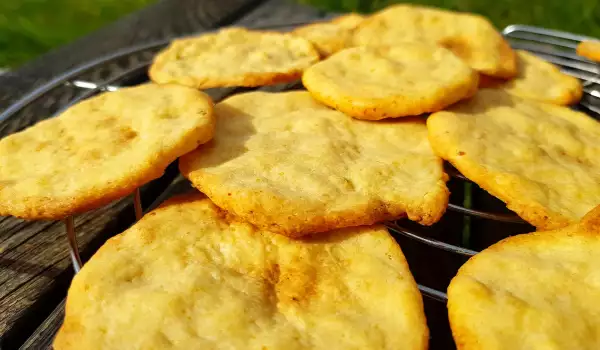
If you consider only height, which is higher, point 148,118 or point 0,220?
point 148,118

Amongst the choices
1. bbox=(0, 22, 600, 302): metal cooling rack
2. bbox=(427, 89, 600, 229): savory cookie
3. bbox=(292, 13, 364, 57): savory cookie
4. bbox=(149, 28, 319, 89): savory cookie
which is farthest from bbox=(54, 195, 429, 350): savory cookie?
bbox=(292, 13, 364, 57): savory cookie

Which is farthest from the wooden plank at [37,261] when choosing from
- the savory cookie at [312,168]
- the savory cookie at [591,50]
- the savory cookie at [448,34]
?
the savory cookie at [591,50]

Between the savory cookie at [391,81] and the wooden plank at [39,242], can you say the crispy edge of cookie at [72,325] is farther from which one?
the savory cookie at [391,81]

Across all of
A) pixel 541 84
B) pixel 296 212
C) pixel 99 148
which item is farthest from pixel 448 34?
pixel 99 148

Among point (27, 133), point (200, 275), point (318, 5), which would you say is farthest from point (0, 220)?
point (318, 5)

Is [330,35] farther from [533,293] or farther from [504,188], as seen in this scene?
[533,293]

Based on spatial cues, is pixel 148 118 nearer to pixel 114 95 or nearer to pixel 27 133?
pixel 114 95
